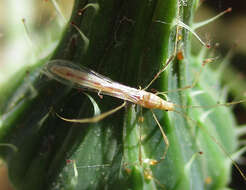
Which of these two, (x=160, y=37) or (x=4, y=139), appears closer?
(x=160, y=37)

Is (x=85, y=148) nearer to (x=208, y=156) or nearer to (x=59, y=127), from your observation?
(x=59, y=127)

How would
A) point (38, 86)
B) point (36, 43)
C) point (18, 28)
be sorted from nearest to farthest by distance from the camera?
1. point (38, 86)
2. point (36, 43)
3. point (18, 28)

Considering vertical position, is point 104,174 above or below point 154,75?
below

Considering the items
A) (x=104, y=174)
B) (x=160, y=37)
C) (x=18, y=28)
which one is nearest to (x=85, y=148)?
(x=104, y=174)

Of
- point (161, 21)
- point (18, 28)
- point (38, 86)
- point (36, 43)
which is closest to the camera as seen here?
point (161, 21)

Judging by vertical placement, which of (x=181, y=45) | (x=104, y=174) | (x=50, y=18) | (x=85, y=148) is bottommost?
(x=104, y=174)

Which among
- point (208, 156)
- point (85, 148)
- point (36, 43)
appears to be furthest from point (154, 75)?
point (36, 43)

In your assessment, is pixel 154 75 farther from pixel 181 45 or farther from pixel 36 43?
pixel 36 43

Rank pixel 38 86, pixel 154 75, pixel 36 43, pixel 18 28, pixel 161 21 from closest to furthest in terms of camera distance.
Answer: pixel 161 21, pixel 154 75, pixel 38 86, pixel 36 43, pixel 18 28

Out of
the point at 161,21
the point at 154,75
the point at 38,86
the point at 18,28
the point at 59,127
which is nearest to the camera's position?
the point at 161,21
